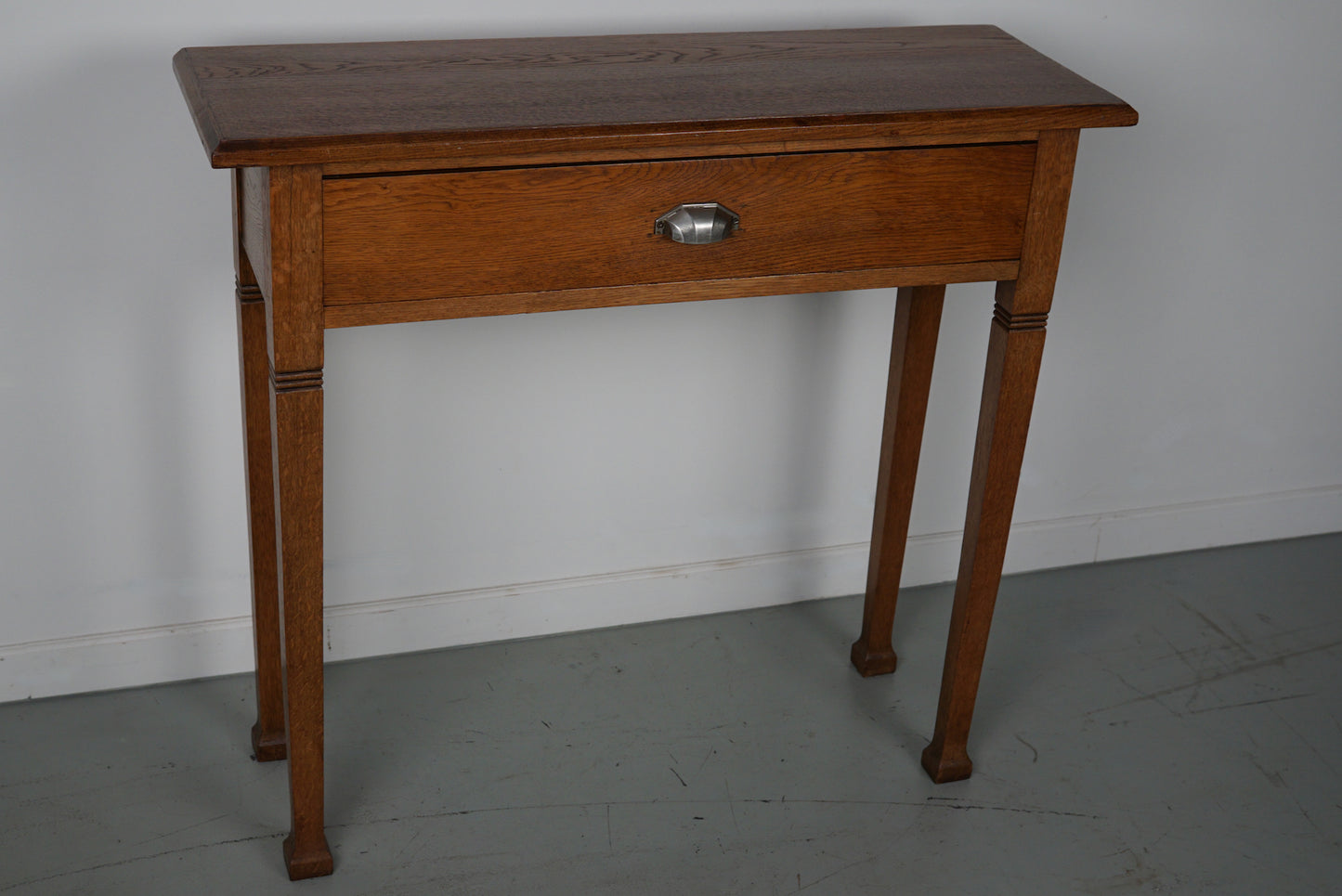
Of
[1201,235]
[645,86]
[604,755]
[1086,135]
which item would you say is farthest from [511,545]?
[1201,235]

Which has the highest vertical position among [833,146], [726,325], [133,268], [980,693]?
[833,146]

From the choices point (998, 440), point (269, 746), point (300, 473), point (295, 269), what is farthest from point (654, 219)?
point (269, 746)

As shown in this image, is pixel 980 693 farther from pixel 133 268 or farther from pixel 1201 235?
pixel 133 268

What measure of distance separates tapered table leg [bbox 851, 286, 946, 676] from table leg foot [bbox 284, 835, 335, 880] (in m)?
0.99

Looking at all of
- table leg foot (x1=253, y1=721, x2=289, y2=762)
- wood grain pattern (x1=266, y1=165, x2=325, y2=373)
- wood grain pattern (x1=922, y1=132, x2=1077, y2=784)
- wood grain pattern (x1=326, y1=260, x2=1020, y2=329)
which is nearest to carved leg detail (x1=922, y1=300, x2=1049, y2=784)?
wood grain pattern (x1=922, y1=132, x2=1077, y2=784)

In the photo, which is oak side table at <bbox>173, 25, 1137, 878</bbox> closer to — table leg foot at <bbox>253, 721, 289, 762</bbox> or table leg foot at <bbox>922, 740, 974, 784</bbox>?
table leg foot at <bbox>253, 721, 289, 762</bbox>

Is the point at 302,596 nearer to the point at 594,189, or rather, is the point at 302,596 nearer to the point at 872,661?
the point at 594,189

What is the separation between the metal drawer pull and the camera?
5.39 feet

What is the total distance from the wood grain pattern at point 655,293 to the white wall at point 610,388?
0.61 m

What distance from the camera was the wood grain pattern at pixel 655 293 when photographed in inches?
62.9

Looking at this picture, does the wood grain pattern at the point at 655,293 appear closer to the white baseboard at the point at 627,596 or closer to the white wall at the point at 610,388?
the white wall at the point at 610,388

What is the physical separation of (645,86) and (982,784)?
122cm

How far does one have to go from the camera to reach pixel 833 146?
5.47 feet

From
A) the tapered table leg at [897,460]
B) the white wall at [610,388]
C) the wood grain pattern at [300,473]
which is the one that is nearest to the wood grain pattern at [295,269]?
the wood grain pattern at [300,473]
